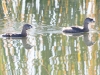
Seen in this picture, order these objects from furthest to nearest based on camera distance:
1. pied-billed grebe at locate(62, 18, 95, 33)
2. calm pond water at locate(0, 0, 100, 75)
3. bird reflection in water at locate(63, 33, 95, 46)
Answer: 1. pied-billed grebe at locate(62, 18, 95, 33)
2. bird reflection in water at locate(63, 33, 95, 46)
3. calm pond water at locate(0, 0, 100, 75)

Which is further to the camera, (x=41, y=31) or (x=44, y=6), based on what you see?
(x=44, y=6)

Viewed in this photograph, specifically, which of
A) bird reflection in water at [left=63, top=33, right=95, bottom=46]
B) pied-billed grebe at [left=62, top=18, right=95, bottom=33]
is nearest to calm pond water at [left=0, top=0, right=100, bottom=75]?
bird reflection in water at [left=63, top=33, right=95, bottom=46]

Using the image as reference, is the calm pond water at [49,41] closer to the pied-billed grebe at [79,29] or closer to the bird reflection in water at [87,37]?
the bird reflection in water at [87,37]

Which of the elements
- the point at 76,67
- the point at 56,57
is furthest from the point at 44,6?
the point at 76,67

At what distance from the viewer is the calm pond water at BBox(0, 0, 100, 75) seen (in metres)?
8.72

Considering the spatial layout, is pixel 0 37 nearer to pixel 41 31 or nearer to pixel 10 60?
pixel 41 31

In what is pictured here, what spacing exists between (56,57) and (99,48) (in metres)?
1.20

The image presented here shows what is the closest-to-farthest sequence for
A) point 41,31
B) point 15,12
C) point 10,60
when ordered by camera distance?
1. point 10,60
2. point 41,31
3. point 15,12

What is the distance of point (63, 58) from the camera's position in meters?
9.43

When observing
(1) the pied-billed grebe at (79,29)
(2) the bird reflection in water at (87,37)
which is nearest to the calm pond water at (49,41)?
(2) the bird reflection in water at (87,37)

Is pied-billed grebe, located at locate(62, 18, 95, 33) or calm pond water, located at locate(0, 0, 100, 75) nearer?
calm pond water, located at locate(0, 0, 100, 75)

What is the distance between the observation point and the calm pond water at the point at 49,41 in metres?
8.72

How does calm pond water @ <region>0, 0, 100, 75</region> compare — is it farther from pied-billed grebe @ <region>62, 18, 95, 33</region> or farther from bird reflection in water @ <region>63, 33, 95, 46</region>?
pied-billed grebe @ <region>62, 18, 95, 33</region>

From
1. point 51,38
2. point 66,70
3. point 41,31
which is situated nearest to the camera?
point 66,70
